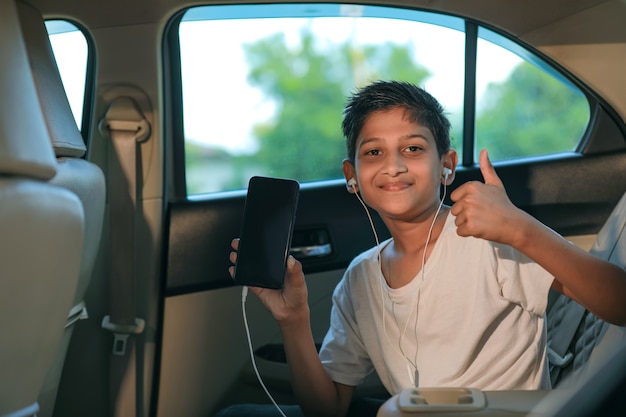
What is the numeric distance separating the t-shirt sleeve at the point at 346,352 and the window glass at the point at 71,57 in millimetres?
935

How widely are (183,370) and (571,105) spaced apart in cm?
157

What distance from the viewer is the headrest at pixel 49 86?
1829 mm

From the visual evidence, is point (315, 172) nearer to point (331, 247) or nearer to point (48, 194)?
point (331, 247)

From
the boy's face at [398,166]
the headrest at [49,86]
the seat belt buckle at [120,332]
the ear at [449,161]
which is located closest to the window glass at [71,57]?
the headrest at [49,86]

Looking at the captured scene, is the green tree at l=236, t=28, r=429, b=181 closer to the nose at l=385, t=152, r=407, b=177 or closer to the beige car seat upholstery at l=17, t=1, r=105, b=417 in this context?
the nose at l=385, t=152, r=407, b=177

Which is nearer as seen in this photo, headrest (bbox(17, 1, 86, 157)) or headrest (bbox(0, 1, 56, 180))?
headrest (bbox(0, 1, 56, 180))

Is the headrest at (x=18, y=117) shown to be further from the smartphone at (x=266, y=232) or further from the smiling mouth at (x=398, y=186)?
the smiling mouth at (x=398, y=186)

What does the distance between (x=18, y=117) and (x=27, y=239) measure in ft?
0.65

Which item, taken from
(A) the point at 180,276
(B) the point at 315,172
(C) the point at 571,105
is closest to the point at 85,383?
(A) the point at 180,276

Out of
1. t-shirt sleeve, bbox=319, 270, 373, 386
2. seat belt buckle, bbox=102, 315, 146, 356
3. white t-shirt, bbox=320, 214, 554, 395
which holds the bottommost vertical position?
seat belt buckle, bbox=102, 315, 146, 356

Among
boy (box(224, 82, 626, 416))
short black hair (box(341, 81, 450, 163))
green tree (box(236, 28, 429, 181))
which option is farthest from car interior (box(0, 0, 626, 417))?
green tree (box(236, 28, 429, 181))

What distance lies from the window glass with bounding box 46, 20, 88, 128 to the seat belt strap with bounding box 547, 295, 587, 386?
1474 mm

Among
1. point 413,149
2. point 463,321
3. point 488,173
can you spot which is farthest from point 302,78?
point 488,173

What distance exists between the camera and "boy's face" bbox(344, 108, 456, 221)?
2010 millimetres
